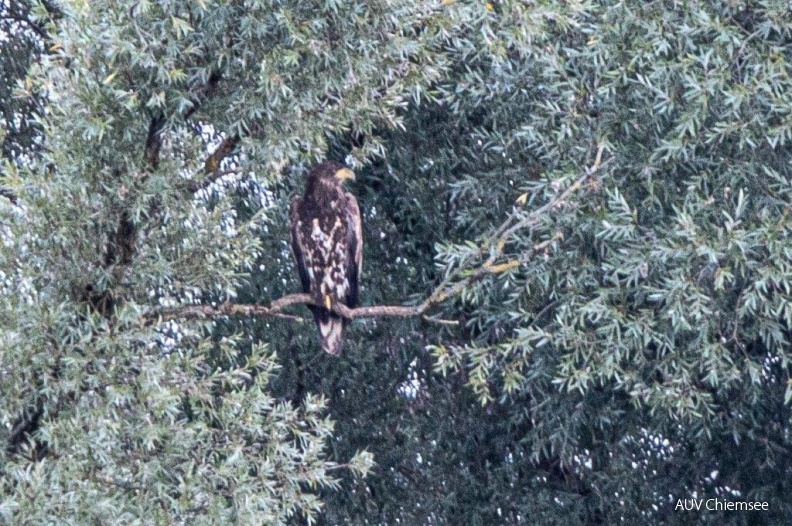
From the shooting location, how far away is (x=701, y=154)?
675 cm

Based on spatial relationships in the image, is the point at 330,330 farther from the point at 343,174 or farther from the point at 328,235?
the point at 343,174

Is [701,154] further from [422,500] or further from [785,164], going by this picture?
[422,500]

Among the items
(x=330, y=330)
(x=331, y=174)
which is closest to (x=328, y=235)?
(x=331, y=174)

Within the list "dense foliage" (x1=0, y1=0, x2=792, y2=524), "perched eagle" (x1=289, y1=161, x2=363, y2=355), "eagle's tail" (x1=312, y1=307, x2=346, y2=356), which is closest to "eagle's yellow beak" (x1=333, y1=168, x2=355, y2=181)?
"perched eagle" (x1=289, y1=161, x2=363, y2=355)

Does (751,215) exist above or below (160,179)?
below

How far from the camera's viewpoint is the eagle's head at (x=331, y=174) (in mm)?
7906

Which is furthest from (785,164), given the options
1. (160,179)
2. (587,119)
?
(160,179)

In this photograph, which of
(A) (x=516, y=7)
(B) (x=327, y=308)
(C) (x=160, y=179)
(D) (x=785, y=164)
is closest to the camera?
(C) (x=160, y=179)

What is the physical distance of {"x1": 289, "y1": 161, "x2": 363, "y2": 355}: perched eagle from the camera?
782 cm

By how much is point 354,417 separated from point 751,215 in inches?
128

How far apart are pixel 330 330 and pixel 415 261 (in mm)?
1190

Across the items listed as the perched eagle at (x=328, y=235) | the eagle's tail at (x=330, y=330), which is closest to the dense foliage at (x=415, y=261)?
the perched eagle at (x=328, y=235)

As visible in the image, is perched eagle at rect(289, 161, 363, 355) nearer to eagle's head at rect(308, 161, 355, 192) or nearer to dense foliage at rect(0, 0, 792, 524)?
eagle's head at rect(308, 161, 355, 192)

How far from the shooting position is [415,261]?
→ 28.3 feet
